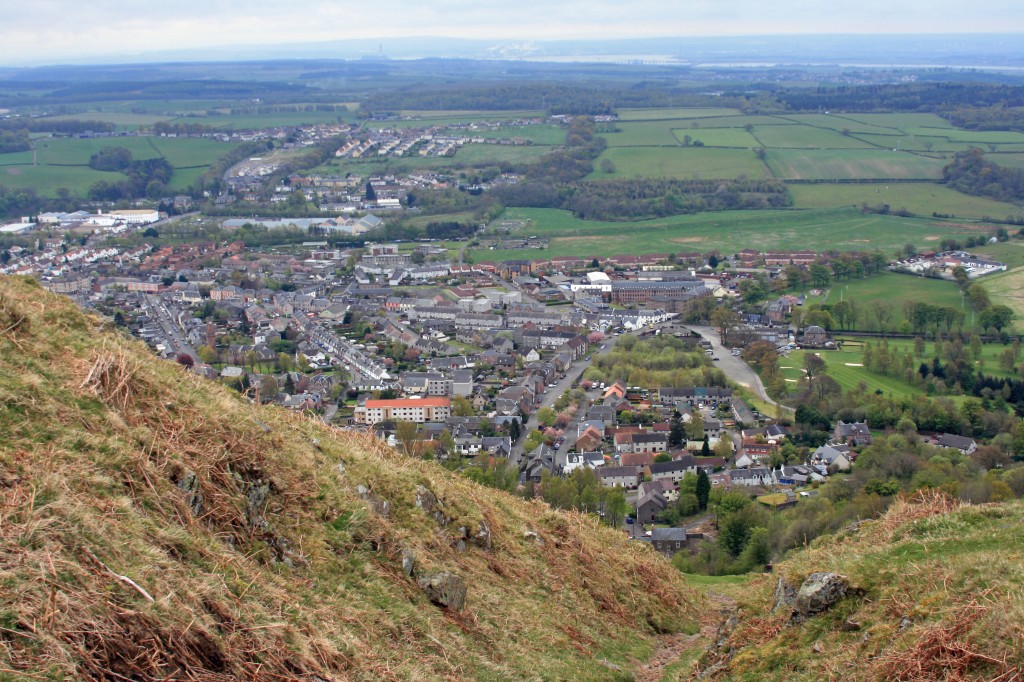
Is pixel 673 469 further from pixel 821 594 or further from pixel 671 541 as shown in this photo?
pixel 821 594

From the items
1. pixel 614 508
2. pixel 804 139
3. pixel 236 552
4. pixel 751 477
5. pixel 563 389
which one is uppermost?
pixel 236 552

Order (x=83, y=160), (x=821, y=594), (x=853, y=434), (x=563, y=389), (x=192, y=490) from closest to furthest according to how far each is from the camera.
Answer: (x=192, y=490) → (x=821, y=594) → (x=853, y=434) → (x=563, y=389) → (x=83, y=160)

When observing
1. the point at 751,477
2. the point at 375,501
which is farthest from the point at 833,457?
the point at 375,501

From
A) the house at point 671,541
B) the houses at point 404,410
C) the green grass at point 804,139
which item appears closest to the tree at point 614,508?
the house at point 671,541

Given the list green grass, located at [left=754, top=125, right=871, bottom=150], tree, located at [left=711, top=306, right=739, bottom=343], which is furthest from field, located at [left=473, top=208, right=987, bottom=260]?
green grass, located at [left=754, top=125, right=871, bottom=150]

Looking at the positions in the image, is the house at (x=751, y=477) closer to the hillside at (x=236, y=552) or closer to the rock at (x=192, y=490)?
the hillside at (x=236, y=552)

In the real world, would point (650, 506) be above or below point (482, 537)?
below
